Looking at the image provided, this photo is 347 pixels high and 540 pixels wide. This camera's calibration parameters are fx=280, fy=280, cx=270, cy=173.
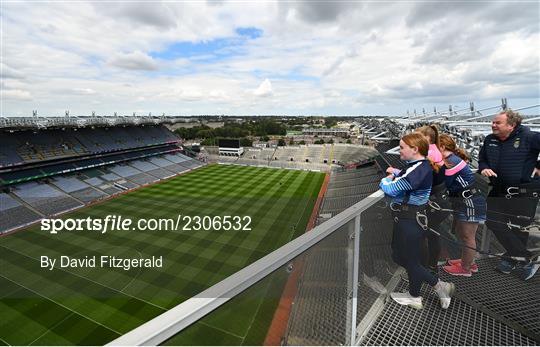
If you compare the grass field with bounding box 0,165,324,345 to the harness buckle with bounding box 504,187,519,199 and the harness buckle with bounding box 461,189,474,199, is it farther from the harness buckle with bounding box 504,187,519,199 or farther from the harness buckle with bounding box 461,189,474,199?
the harness buckle with bounding box 504,187,519,199

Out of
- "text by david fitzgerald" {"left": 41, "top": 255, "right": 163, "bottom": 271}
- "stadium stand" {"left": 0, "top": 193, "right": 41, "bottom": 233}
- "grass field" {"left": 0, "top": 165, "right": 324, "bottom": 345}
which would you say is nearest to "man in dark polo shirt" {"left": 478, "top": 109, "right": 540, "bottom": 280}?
"grass field" {"left": 0, "top": 165, "right": 324, "bottom": 345}

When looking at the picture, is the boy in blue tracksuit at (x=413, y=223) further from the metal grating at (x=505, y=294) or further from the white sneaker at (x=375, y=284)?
the metal grating at (x=505, y=294)

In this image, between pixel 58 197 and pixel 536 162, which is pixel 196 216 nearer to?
pixel 58 197

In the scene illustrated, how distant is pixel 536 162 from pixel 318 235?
14.4 feet

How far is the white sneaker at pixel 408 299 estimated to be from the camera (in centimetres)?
280

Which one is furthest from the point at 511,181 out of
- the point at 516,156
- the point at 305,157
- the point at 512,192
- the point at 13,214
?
the point at 305,157

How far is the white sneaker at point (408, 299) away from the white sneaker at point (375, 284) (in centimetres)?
12

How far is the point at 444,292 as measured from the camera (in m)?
2.84

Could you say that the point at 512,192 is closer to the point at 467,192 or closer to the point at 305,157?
the point at 467,192

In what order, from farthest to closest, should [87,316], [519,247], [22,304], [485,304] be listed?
[22,304], [87,316], [519,247], [485,304]

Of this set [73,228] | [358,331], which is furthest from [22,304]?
[358,331]

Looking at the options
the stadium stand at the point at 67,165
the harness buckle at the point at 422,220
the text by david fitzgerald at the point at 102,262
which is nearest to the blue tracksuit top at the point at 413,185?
the harness buckle at the point at 422,220

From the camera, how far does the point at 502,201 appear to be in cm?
375

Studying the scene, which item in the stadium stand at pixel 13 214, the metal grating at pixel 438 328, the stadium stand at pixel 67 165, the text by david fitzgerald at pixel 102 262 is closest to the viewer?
the metal grating at pixel 438 328
